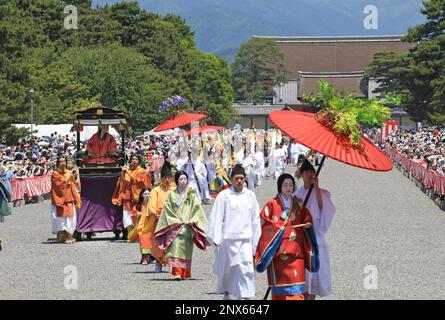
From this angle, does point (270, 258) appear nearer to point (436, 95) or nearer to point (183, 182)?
point (183, 182)

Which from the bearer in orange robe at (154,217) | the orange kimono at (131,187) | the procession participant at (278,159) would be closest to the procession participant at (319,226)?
the bearer in orange robe at (154,217)

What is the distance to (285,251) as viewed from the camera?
33.7 feet

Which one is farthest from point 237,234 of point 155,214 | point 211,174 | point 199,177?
point 211,174

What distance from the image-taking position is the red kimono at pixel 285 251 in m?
10.2

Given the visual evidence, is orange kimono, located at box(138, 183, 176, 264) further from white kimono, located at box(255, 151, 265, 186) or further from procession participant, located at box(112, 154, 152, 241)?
white kimono, located at box(255, 151, 265, 186)

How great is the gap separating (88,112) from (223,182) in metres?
9.72

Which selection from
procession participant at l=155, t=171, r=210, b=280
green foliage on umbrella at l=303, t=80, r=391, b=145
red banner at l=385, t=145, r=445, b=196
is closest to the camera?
green foliage on umbrella at l=303, t=80, r=391, b=145

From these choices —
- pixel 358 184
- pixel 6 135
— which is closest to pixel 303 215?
pixel 358 184

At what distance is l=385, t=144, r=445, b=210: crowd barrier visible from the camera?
2850cm

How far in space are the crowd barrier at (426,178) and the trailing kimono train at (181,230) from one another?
48.2 ft

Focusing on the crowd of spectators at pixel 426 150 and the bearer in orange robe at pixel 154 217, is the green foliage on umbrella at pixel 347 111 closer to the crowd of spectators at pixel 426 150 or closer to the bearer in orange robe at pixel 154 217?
the bearer in orange robe at pixel 154 217

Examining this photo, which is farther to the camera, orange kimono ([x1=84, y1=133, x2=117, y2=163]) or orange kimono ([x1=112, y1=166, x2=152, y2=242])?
orange kimono ([x1=84, y1=133, x2=117, y2=163])

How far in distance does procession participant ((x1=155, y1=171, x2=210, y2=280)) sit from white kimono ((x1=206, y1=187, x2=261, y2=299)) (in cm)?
270

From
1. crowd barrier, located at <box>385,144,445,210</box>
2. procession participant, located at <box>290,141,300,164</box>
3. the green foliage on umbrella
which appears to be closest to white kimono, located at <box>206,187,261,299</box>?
the green foliage on umbrella
